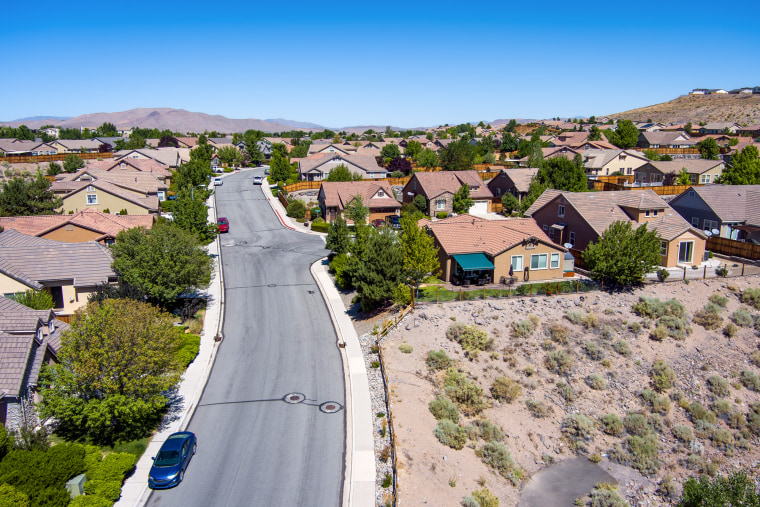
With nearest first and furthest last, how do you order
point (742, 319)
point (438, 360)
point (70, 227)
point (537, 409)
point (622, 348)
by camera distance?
point (537, 409) → point (438, 360) → point (622, 348) → point (742, 319) → point (70, 227)

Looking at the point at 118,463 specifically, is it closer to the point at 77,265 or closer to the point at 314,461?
the point at 314,461

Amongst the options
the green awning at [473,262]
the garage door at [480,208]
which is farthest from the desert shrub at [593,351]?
the garage door at [480,208]

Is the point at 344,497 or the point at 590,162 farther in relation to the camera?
the point at 590,162

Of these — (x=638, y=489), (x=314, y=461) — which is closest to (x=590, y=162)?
(x=638, y=489)

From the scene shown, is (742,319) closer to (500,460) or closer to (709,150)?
(500,460)

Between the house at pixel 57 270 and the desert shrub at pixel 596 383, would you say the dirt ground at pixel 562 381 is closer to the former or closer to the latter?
the desert shrub at pixel 596 383

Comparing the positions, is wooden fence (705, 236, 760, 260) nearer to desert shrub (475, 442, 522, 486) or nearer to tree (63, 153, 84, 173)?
desert shrub (475, 442, 522, 486)

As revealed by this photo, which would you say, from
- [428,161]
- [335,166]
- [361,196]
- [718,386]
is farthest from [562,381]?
[428,161]
